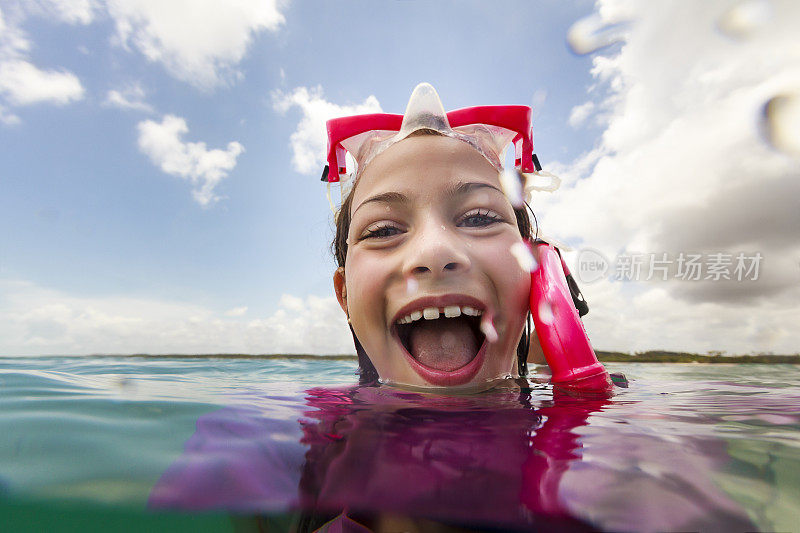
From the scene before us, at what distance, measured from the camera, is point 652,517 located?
80 centimetres

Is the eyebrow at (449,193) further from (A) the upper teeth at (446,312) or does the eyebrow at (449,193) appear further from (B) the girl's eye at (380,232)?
(A) the upper teeth at (446,312)

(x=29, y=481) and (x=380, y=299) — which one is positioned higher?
(x=380, y=299)

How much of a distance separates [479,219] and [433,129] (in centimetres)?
66

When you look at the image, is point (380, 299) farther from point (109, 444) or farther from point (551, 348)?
point (109, 444)

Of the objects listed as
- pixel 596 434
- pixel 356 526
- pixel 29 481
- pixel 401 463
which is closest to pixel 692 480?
pixel 596 434

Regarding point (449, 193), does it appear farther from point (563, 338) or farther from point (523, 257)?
point (563, 338)

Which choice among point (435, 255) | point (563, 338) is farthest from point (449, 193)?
point (563, 338)

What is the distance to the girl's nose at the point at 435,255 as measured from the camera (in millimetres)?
1910

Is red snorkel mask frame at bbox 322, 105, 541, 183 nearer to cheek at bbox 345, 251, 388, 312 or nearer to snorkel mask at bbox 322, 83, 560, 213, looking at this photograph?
snorkel mask at bbox 322, 83, 560, 213

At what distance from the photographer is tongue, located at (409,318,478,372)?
2084 millimetres

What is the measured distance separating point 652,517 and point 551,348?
147 centimetres

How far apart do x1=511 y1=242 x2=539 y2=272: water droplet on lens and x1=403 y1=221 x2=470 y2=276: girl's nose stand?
1.12ft

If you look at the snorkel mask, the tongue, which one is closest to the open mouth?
the tongue

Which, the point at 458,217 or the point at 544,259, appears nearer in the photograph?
the point at 458,217
